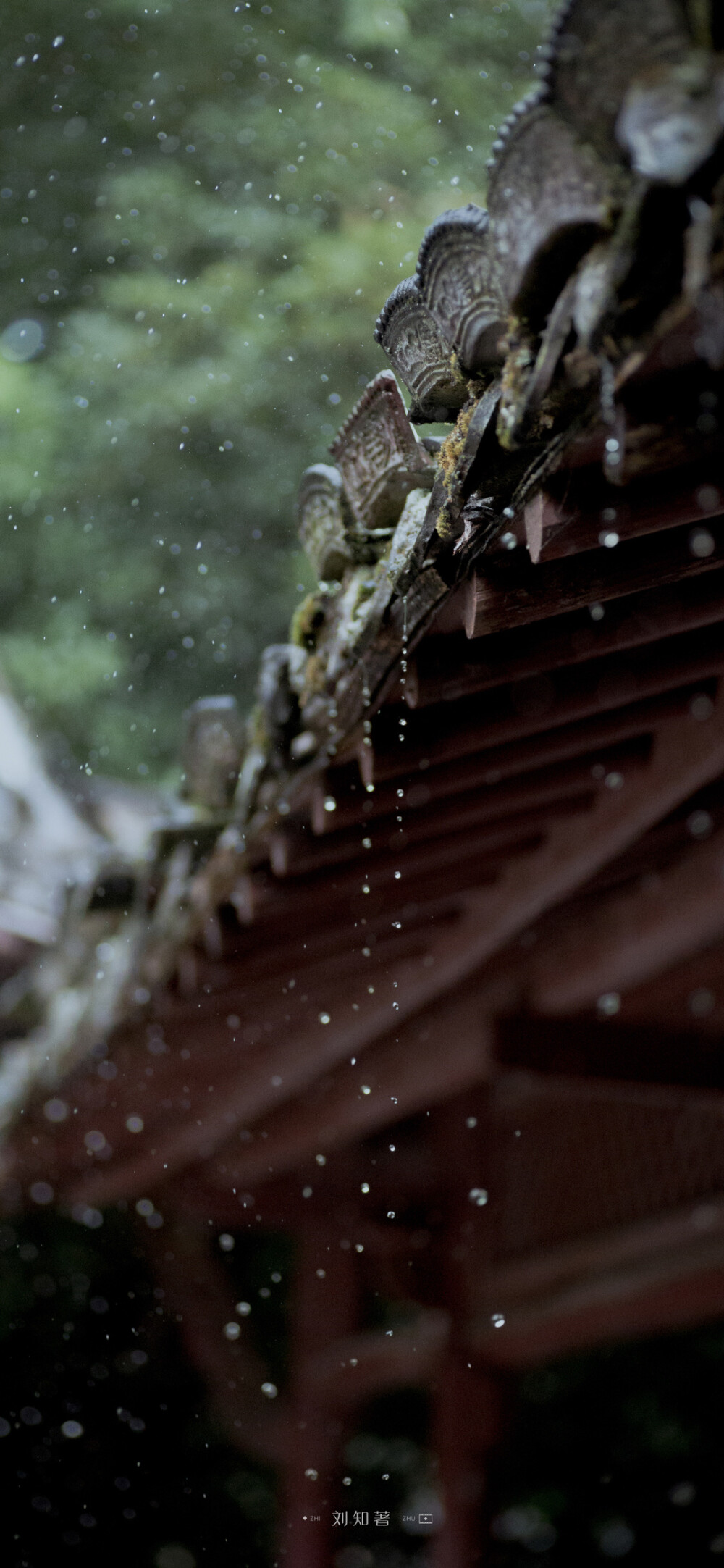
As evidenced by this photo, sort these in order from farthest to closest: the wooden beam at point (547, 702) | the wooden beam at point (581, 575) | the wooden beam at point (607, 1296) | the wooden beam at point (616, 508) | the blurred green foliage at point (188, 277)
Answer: the blurred green foliage at point (188, 277) < the wooden beam at point (607, 1296) < the wooden beam at point (547, 702) < the wooden beam at point (581, 575) < the wooden beam at point (616, 508)

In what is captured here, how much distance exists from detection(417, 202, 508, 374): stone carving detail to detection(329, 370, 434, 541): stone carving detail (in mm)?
352

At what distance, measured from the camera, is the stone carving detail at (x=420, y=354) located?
1.38m

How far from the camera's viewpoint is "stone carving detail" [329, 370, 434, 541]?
5.79 ft

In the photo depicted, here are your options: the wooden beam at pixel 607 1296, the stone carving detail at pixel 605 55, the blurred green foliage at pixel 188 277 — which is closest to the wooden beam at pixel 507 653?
the stone carving detail at pixel 605 55

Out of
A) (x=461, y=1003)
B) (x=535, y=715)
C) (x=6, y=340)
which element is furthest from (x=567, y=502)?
(x=6, y=340)

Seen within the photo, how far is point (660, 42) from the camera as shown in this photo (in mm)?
870

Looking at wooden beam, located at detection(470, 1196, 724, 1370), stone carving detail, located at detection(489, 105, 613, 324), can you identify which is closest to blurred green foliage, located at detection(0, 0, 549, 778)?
wooden beam, located at detection(470, 1196, 724, 1370)

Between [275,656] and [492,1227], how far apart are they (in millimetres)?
2541

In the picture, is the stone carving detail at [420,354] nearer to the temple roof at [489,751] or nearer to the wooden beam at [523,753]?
the temple roof at [489,751]

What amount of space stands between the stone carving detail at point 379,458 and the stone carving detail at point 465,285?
35 centimetres

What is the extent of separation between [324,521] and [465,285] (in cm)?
98

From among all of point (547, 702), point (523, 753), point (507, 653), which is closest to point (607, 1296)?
point (523, 753)

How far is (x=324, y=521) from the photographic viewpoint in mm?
2199

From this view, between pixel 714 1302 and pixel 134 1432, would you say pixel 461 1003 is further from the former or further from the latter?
pixel 134 1432
